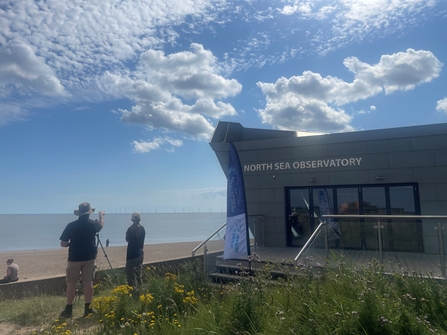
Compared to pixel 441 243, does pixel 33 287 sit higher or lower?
lower

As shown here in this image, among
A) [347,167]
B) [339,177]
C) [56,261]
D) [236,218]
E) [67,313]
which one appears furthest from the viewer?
[56,261]

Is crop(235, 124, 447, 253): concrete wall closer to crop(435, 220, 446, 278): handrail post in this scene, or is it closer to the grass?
crop(435, 220, 446, 278): handrail post

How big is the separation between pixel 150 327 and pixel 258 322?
1.47 meters

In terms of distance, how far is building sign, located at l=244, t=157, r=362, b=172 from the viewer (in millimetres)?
12711

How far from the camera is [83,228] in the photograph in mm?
6766

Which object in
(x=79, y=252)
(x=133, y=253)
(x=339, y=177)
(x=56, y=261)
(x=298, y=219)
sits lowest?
(x=56, y=261)

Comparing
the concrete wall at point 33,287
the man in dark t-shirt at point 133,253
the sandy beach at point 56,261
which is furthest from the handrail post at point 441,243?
the concrete wall at point 33,287

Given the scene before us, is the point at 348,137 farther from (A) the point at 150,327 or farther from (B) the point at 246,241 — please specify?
(A) the point at 150,327

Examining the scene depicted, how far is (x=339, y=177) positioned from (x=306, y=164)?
122 centimetres

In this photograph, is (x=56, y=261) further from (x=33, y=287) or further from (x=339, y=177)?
(x=339, y=177)

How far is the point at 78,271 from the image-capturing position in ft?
22.1

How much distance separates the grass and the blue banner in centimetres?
183

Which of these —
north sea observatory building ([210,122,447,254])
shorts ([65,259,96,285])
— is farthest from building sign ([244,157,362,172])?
shorts ([65,259,96,285])

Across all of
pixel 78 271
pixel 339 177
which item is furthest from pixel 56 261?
pixel 78 271
